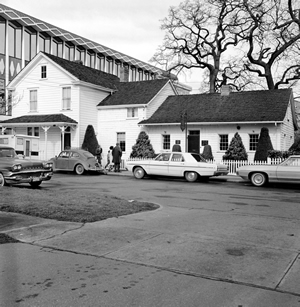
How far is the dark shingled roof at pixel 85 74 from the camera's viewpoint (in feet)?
108

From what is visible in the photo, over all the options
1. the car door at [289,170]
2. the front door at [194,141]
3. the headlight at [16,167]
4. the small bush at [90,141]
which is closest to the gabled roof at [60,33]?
the small bush at [90,141]

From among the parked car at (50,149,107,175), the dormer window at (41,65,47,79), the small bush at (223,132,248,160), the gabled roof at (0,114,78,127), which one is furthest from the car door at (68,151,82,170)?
the dormer window at (41,65,47,79)

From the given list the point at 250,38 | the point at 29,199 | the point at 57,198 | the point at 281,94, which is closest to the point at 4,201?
the point at 29,199

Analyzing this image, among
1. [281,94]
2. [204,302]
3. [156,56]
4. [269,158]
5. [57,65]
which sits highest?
[156,56]

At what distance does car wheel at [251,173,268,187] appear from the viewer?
17.9 meters

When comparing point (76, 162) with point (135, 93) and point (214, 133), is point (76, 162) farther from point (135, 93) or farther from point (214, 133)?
point (135, 93)

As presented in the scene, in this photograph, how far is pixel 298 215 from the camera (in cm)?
996

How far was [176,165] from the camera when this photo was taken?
66.7 feet

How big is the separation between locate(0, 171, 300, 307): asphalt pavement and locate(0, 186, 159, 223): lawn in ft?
3.55

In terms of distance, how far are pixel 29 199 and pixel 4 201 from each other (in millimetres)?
641

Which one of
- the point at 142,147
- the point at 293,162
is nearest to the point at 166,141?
the point at 142,147

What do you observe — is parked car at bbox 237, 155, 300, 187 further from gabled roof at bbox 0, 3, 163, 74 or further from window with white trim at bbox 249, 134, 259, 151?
gabled roof at bbox 0, 3, 163, 74

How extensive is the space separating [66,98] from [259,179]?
19.7 m

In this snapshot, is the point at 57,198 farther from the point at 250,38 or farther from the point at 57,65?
the point at 250,38
